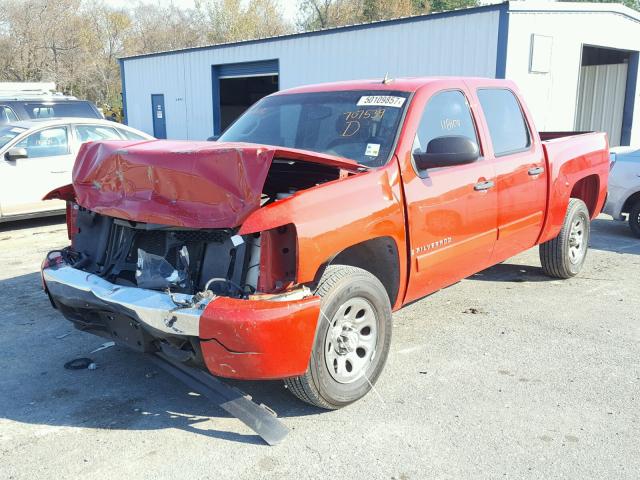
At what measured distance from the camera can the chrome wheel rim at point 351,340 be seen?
11.3 ft

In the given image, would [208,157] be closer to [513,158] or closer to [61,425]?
[61,425]

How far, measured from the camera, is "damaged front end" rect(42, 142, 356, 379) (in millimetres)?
3057

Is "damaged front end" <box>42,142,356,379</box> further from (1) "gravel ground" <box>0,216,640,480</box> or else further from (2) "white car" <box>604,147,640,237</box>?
(2) "white car" <box>604,147,640,237</box>

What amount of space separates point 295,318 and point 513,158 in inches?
108

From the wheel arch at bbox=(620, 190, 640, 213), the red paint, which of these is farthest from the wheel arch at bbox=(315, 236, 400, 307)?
the wheel arch at bbox=(620, 190, 640, 213)

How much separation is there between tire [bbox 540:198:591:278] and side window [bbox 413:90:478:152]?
200cm

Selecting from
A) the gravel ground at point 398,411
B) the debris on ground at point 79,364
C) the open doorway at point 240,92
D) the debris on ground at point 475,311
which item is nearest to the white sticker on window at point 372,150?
the gravel ground at point 398,411

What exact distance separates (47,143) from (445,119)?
22.1 ft

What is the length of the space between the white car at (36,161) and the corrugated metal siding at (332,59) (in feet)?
24.6

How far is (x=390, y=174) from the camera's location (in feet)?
12.5

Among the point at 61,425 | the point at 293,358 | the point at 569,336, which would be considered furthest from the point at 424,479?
the point at 569,336

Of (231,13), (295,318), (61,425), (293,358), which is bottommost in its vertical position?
(61,425)

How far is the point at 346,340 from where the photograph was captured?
140 inches

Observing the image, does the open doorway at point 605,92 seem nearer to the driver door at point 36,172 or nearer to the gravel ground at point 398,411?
→ the driver door at point 36,172
